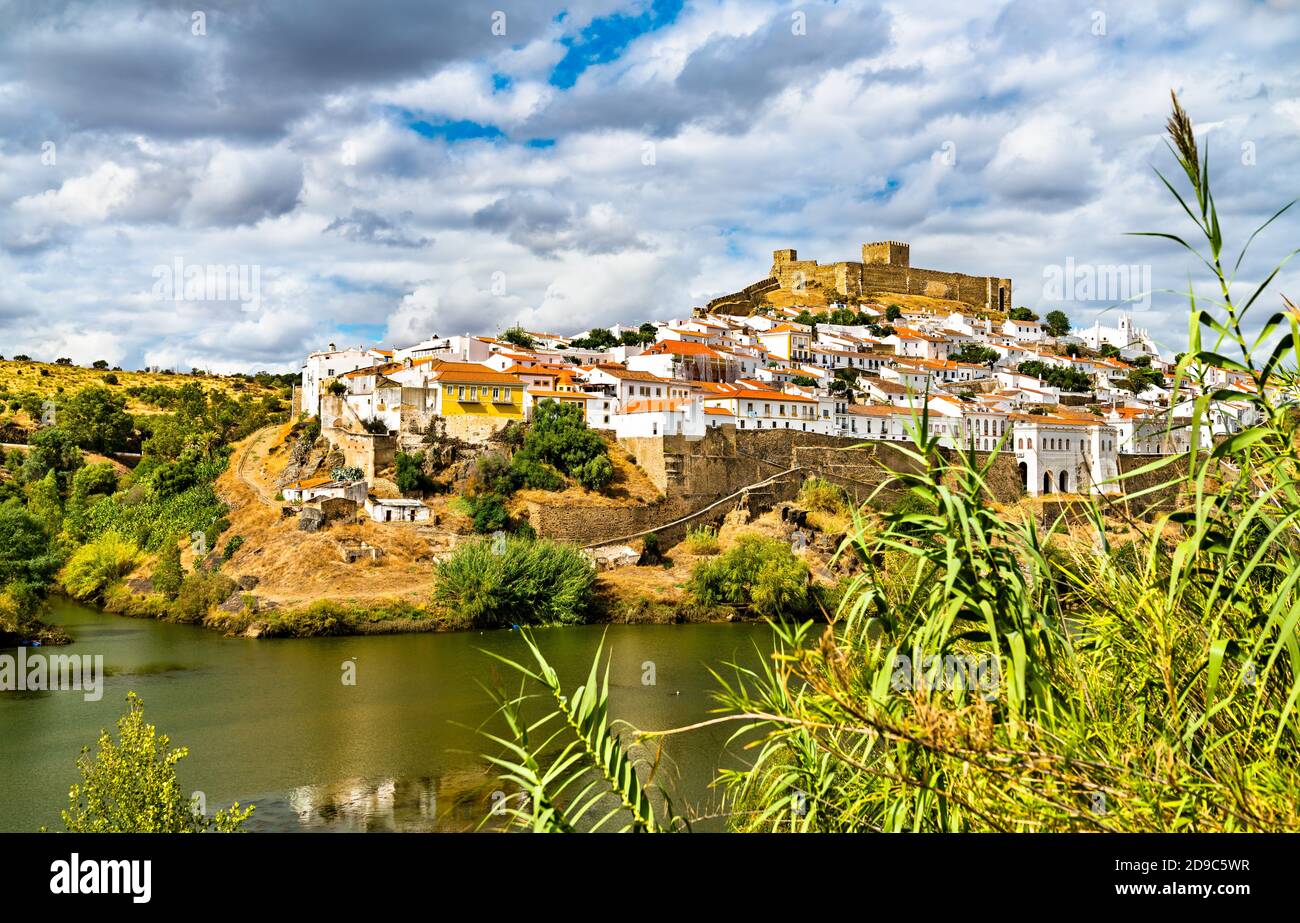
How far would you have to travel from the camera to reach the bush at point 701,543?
3269cm

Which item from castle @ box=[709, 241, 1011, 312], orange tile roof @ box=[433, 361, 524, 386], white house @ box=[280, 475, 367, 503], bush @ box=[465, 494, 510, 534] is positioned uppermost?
castle @ box=[709, 241, 1011, 312]

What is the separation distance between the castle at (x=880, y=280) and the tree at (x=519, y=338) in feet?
87.1

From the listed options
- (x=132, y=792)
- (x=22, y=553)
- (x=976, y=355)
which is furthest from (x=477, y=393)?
(x=976, y=355)

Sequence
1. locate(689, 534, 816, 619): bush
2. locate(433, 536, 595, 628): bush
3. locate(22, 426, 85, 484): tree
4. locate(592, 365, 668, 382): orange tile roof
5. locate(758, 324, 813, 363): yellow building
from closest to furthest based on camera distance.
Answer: locate(433, 536, 595, 628): bush
locate(689, 534, 816, 619): bush
locate(22, 426, 85, 484): tree
locate(592, 365, 668, 382): orange tile roof
locate(758, 324, 813, 363): yellow building

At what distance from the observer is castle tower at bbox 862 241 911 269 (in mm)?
83438

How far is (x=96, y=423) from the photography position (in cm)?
4156

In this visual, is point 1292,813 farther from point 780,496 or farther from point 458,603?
point 780,496

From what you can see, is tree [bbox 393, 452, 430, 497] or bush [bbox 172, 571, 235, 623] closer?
bush [bbox 172, 571, 235, 623]

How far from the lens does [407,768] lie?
14.2 metres

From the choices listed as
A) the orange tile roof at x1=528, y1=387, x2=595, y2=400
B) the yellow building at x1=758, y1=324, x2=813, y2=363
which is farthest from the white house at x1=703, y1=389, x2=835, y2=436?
the yellow building at x1=758, y1=324, x2=813, y2=363

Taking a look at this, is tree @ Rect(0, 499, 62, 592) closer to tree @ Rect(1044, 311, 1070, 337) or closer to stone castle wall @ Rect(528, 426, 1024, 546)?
stone castle wall @ Rect(528, 426, 1024, 546)

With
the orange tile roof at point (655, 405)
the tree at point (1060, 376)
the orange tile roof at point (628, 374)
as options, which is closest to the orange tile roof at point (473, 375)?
the orange tile roof at point (628, 374)

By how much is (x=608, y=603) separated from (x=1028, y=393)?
2927 centimetres

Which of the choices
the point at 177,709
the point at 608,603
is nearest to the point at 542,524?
the point at 608,603
